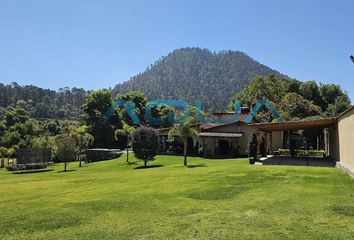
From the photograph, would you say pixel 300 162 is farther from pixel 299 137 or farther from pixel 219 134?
pixel 299 137

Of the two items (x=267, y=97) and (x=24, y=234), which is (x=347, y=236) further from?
(x=267, y=97)

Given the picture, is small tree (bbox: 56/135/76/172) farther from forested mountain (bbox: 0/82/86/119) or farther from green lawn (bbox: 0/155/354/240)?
forested mountain (bbox: 0/82/86/119)

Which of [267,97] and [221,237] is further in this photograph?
[267,97]

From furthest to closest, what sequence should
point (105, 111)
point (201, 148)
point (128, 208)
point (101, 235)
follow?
point (105, 111), point (201, 148), point (128, 208), point (101, 235)

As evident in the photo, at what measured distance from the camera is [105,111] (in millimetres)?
73938

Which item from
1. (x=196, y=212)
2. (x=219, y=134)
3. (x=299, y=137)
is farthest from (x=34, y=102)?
(x=196, y=212)

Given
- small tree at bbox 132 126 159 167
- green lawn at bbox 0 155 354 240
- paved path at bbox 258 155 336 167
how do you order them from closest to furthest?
1. green lawn at bbox 0 155 354 240
2. paved path at bbox 258 155 336 167
3. small tree at bbox 132 126 159 167

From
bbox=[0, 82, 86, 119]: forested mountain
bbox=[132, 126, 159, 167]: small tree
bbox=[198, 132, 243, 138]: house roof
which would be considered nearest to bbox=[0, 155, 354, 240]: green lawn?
bbox=[132, 126, 159, 167]: small tree

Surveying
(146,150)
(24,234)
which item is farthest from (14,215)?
(146,150)

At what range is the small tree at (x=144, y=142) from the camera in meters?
37.7

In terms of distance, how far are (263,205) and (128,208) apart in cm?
454

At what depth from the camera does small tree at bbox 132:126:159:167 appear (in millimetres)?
37688

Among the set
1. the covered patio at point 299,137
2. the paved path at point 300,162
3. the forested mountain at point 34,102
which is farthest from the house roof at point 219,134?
the forested mountain at point 34,102

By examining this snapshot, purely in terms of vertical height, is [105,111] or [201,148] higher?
[105,111]
